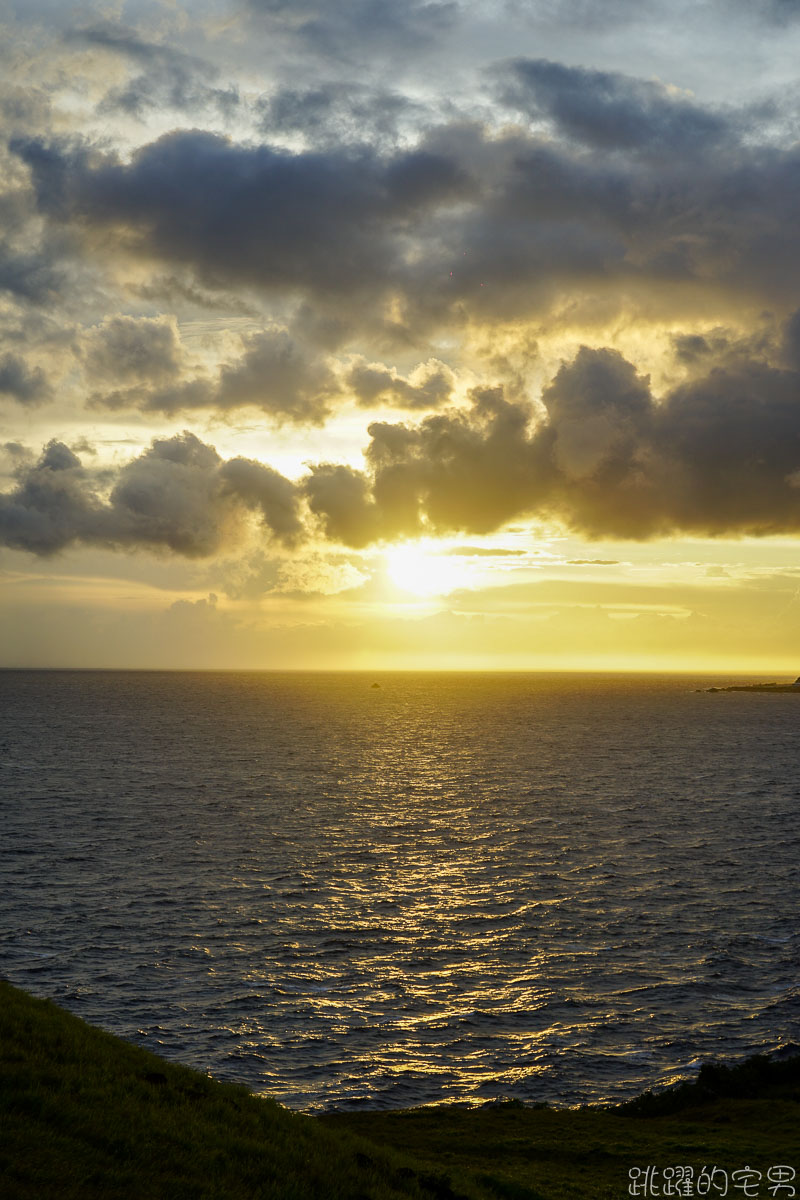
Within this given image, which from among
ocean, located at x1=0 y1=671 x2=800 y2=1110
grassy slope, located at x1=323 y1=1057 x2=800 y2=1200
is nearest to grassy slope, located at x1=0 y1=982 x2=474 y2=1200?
grassy slope, located at x1=323 y1=1057 x2=800 y2=1200

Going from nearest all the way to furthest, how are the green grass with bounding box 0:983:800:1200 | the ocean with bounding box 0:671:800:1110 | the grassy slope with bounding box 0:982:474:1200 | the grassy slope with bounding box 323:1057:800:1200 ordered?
the grassy slope with bounding box 0:982:474:1200 < the green grass with bounding box 0:983:800:1200 < the grassy slope with bounding box 323:1057:800:1200 < the ocean with bounding box 0:671:800:1110

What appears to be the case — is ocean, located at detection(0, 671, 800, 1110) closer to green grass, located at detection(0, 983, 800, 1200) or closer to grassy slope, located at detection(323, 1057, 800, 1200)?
Result: grassy slope, located at detection(323, 1057, 800, 1200)

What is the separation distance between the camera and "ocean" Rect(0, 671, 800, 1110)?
35531mm

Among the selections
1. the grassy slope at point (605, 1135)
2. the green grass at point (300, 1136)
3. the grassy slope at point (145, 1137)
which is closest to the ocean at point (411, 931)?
the grassy slope at point (605, 1135)

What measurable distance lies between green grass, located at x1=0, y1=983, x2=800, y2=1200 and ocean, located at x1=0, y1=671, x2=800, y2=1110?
275 cm

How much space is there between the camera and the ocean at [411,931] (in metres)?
35.5

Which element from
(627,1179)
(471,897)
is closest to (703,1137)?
(627,1179)

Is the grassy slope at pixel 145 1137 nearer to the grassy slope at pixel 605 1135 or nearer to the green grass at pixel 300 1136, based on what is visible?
the green grass at pixel 300 1136

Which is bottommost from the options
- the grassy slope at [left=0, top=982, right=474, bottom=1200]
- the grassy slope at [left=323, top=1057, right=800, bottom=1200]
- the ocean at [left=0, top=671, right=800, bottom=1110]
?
the ocean at [left=0, top=671, right=800, bottom=1110]

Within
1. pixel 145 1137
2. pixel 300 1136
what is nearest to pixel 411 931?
pixel 300 1136

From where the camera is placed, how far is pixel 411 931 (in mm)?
50312

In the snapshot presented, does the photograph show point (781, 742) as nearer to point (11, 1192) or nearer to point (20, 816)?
point (20, 816)

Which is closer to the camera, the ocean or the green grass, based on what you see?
the green grass

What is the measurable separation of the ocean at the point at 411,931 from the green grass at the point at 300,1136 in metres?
2.75
